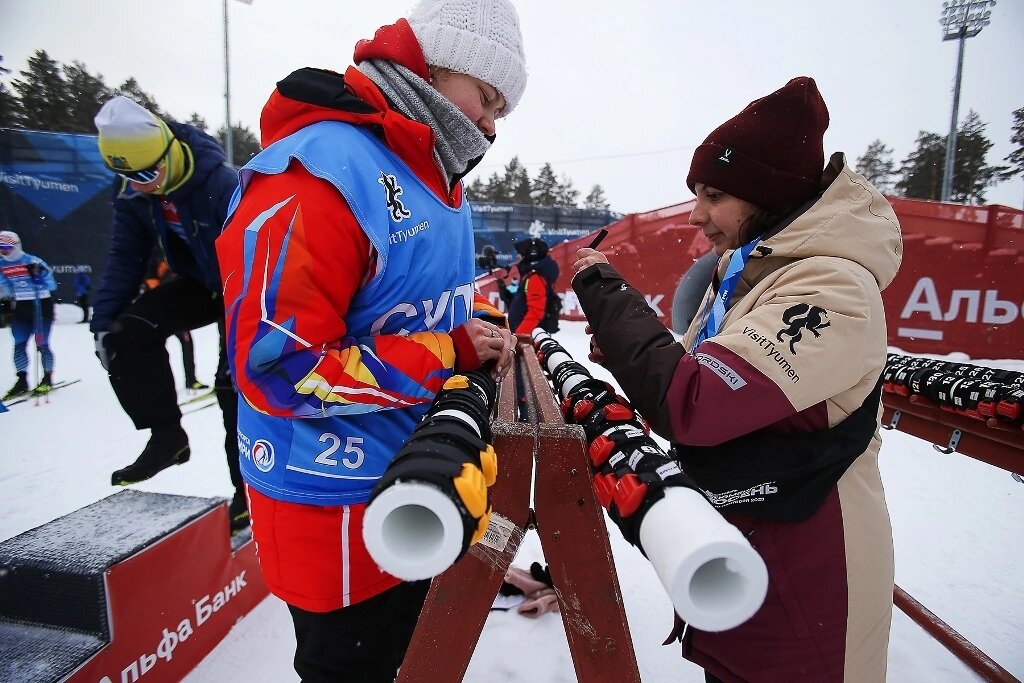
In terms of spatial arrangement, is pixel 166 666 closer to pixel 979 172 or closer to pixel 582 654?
pixel 582 654

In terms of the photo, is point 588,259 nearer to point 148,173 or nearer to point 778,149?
point 778,149

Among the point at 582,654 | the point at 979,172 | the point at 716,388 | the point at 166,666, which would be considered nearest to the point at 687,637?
the point at 582,654

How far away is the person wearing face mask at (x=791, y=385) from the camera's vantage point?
101 centimetres

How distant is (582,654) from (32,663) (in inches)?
75.5

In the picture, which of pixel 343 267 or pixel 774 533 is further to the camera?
pixel 774 533

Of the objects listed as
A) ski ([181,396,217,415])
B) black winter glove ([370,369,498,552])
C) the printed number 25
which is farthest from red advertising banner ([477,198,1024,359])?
black winter glove ([370,369,498,552])

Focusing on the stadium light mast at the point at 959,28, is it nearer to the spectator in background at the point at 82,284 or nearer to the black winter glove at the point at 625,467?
the black winter glove at the point at 625,467

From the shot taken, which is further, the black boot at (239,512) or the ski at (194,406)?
the ski at (194,406)

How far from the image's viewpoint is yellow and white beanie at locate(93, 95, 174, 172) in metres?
1.98

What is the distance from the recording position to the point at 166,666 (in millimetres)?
2027

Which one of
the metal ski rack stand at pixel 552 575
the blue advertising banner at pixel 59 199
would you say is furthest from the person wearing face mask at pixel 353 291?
the blue advertising banner at pixel 59 199

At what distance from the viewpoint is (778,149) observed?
4.11ft

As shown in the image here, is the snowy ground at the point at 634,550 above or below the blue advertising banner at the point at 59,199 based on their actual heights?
below

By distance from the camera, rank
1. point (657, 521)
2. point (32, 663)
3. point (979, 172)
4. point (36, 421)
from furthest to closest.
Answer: point (979, 172), point (36, 421), point (32, 663), point (657, 521)
